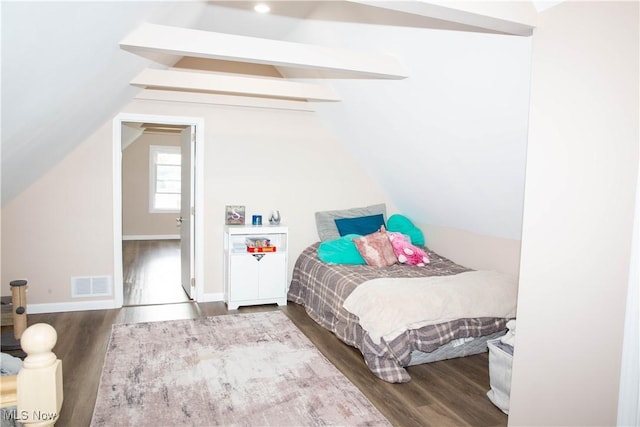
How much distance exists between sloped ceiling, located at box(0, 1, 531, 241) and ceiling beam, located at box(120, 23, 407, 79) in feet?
0.34

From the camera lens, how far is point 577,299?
1541 mm

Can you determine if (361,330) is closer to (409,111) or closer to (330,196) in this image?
(409,111)

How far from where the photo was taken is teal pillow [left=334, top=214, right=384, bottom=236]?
4.88 metres

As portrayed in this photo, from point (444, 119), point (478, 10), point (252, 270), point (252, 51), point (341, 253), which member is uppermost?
point (252, 51)

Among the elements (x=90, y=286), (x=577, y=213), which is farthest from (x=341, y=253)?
(x=577, y=213)

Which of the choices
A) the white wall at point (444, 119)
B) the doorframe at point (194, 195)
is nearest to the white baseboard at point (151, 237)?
the doorframe at point (194, 195)

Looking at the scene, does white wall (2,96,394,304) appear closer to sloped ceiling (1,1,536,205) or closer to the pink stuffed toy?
sloped ceiling (1,1,536,205)

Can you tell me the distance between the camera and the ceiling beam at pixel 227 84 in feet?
12.0

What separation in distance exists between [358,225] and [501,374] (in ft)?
8.30

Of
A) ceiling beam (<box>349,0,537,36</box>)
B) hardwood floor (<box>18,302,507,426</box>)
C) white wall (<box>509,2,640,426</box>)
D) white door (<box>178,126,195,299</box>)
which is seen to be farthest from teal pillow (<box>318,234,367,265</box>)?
ceiling beam (<box>349,0,537,36</box>)

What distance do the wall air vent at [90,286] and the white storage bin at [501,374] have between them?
142 inches

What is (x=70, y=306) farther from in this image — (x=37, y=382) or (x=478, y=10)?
(x=478, y=10)

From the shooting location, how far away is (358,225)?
16.1ft

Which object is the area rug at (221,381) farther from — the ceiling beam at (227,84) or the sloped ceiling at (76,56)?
the ceiling beam at (227,84)
